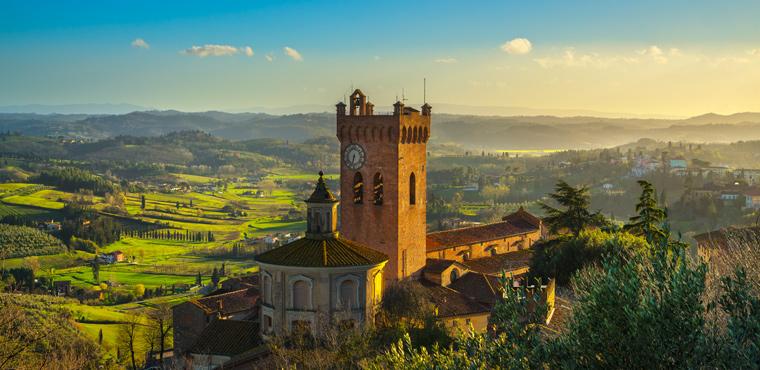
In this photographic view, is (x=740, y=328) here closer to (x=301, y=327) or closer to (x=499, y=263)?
(x=301, y=327)

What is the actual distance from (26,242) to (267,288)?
341 feet

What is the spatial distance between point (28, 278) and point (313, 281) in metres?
71.1

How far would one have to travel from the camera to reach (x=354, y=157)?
1822 inches

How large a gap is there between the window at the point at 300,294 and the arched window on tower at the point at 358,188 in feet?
42.8

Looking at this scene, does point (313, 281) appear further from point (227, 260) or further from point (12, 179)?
point (12, 179)

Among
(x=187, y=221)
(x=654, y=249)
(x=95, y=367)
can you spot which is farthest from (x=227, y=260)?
(x=654, y=249)

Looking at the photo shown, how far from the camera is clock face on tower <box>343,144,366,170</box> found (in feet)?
151

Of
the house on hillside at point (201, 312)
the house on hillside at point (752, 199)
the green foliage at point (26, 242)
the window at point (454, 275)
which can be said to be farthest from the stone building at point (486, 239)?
the green foliage at point (26, 242)

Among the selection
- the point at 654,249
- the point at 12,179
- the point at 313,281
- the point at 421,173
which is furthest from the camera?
the point at 12,179

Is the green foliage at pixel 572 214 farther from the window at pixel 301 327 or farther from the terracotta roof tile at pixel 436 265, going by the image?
the window at pixel 301 327

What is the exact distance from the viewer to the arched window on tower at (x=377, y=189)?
45875mm

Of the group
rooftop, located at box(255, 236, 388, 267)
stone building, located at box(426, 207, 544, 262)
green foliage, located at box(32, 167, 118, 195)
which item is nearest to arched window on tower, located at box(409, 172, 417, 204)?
stone building, located at box(426, 207, 544, 262)

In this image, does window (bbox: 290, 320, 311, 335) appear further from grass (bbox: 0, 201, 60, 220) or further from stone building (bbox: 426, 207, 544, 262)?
grass (bbox: 0, 201, 60, 220)

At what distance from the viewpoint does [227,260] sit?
122 m
